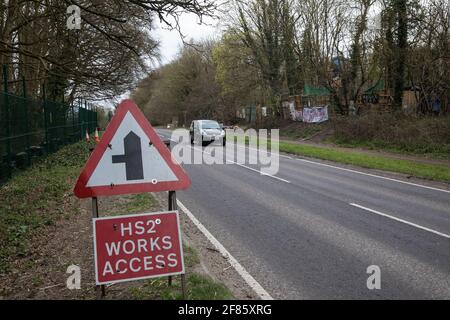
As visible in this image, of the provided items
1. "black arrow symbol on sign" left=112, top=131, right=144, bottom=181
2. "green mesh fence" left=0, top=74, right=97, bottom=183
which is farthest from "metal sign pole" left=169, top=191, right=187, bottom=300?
"green mesh fence" left=0, top=74, right=97, bottom=183

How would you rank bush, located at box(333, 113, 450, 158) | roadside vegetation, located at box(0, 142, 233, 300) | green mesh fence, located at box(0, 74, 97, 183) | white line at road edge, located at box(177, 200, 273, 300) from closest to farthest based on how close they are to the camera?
roadside vegetation, located at box(0, 142, 233, 300) → white line at road edge, located at box(177, 200, 273, 300) → green mesh fence, located at box(0, 74, 97, 183) → bush, located at box(333, 113, 450, 158)

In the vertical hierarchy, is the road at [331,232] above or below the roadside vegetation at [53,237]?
below

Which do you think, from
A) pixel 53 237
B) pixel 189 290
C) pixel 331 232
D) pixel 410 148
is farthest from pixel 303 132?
pixel 189 290

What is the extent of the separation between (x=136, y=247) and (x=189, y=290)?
83cm

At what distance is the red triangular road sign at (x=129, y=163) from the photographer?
13.9 feet

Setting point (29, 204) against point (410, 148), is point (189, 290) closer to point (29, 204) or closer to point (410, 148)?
point (29, 204)

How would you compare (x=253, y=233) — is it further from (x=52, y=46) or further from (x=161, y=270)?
(x=52, y=46)

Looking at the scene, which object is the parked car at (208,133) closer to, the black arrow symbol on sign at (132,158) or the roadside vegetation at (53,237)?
the roadside vegetation at (53,237)

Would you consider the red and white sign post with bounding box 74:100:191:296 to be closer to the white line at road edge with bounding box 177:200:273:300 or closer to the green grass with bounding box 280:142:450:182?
the white line at road edge with bounding box 177:200:273:300

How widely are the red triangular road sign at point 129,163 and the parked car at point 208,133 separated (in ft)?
76.5

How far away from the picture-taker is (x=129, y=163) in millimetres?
4312

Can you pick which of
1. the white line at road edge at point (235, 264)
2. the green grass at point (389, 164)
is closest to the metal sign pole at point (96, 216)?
the white line at road edge at point (235, 264)

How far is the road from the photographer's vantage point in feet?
17.2

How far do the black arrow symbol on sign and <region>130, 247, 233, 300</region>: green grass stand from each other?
4.02ft
